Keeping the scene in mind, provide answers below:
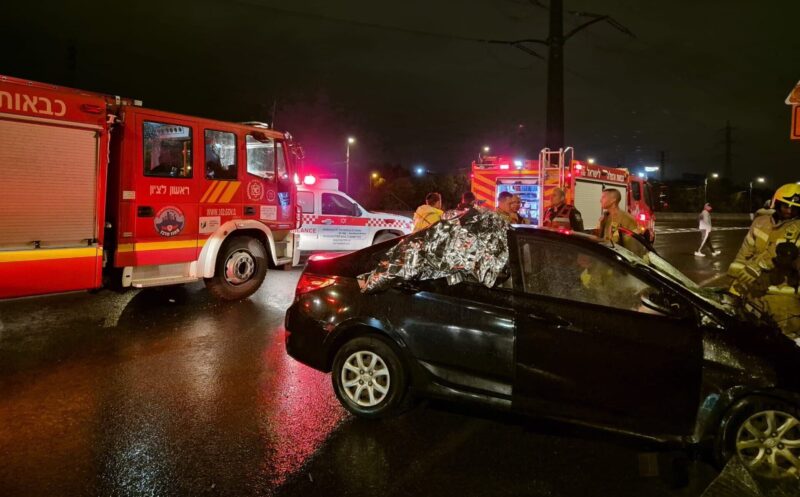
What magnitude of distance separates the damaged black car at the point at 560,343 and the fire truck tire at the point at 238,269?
164 inches

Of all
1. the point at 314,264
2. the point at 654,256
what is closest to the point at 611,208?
the point at 654,256

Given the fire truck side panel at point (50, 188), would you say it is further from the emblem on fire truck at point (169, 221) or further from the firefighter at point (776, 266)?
the firefighter at point (776, 266)

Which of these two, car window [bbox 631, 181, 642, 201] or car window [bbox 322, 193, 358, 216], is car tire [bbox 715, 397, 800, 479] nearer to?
car window [bbox 322, 193, 358, 216]

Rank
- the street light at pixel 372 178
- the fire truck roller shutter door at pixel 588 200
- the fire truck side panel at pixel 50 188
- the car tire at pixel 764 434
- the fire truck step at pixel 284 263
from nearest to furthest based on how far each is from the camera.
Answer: the car tire at pixel 764 434
the fire truck side panel at pixel 50 188
the fire truck step at pixel 284 263
the fire truck roller shutter door at pixel 588 200
the street light at pixel 372 178

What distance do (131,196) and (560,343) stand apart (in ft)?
19.1

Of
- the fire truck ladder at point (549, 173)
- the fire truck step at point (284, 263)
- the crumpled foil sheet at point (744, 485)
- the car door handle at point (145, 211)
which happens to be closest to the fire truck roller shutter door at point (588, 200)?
the fire truck ladder at point (549, 173)

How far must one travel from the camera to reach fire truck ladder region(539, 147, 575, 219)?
12.4 m

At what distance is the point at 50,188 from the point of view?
6.43 meters

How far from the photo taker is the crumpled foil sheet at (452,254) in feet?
13.0

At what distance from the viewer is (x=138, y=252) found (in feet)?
23.9

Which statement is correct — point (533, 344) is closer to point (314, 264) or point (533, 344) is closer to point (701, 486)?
point (701, 486)

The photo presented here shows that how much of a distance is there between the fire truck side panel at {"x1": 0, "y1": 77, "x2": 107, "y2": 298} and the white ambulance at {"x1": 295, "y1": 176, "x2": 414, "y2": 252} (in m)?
5.54

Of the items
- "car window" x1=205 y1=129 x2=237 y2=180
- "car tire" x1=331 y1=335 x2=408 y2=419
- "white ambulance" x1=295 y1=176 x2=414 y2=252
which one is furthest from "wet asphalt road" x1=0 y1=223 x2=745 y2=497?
"white ambulance" x1=295 y1=176 x2=414 y2=252

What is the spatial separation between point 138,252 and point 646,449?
6.24m
